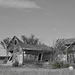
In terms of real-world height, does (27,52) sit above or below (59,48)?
below

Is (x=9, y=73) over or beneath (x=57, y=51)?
beneath

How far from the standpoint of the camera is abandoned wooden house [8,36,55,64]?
49375 mm

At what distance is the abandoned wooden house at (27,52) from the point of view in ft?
162

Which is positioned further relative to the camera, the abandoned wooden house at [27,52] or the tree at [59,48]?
the tree at [59,48]

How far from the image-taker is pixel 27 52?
163ft

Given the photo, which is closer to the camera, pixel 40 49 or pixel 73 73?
pixel 73 73

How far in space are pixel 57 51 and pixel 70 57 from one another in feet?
11.2

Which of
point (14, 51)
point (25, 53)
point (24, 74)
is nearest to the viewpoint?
point (24, 74)

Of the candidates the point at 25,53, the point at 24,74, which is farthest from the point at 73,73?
the point at 25,53

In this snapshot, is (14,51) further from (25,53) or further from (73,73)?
(73,73)

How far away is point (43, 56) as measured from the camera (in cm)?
5488

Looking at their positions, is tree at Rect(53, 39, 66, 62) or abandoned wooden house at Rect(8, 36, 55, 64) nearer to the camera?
abandoned wooden house at Rect(8, 36, 55, 64)

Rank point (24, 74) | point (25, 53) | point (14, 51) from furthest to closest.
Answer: point (14, 51)
point (25, 53)
point (24, 74)

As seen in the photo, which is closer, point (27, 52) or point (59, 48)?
point (27, 52)
